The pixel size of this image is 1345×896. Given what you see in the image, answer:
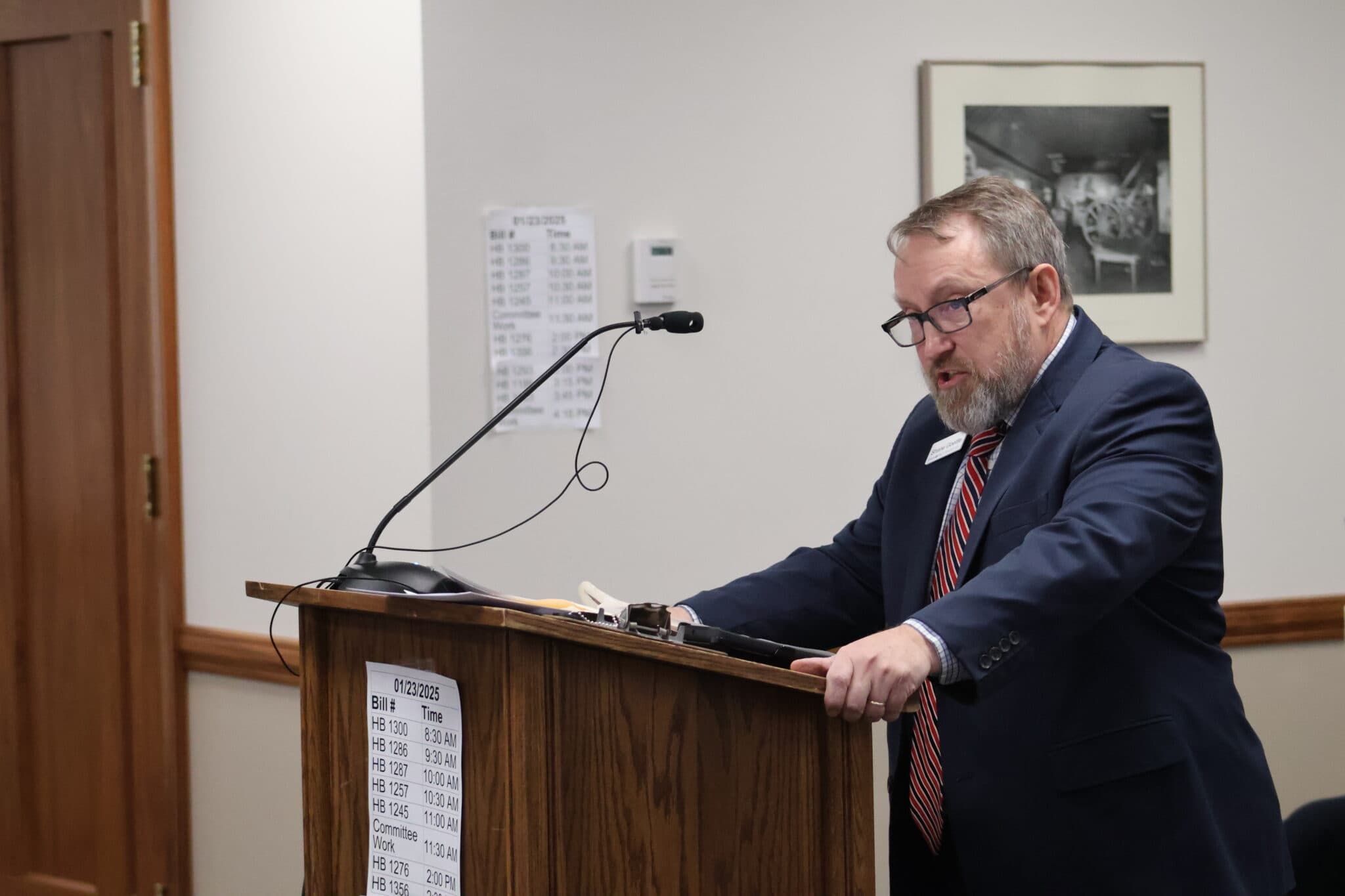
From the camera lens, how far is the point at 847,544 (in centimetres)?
197

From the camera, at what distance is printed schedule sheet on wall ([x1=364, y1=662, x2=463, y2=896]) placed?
1302 mm

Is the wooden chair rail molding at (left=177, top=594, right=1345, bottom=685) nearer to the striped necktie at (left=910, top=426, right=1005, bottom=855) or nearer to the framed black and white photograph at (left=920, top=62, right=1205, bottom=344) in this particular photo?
the framed black and white photograph at (left=920, top=62, right=1205, bottom=344)

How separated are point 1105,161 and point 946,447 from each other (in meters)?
1.33

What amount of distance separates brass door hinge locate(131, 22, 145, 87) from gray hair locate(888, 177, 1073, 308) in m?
1.98

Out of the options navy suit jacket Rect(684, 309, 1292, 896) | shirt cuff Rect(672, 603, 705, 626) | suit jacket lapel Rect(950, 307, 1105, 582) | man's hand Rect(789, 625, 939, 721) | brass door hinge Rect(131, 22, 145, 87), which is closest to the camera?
man's hand Rect(789, 625, 939, 721)

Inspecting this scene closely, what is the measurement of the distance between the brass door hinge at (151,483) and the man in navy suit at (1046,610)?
1.69 meters

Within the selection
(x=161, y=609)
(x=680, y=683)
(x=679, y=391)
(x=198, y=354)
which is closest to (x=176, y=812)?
(x=161, y=609)

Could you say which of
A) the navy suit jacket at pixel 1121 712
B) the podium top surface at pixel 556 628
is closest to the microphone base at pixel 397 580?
the podium top surface at pixel 556 628

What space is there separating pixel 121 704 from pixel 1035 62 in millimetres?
2617

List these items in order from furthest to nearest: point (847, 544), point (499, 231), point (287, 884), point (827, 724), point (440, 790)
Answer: point (287, 884) < point (499, 231) < point (847, 544) < point (440, 790) < point (827, 724)

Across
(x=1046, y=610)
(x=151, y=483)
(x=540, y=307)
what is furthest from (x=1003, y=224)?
(x=151, y=483)

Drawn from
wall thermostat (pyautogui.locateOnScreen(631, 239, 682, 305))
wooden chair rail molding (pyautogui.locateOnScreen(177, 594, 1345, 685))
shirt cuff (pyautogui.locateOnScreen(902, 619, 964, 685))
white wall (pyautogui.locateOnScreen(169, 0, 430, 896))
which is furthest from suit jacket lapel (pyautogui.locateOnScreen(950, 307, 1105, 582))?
wooden chair rail molding (pyautogui.locateOnScreen(177, 594, 1345, 685))

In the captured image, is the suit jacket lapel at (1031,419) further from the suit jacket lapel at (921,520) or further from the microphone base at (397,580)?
the microphone base at (397,580)

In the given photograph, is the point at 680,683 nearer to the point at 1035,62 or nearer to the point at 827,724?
the point at 827,724
